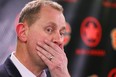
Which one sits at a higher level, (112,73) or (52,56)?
(52,56)

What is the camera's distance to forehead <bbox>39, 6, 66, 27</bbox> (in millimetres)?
1106

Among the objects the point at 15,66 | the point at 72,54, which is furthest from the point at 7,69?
the point at 72,54

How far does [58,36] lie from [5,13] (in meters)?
0.64

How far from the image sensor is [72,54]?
179 centimetres

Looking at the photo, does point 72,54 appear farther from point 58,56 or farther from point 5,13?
point 58,56

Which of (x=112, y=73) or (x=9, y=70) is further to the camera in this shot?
(x=112, y=73)

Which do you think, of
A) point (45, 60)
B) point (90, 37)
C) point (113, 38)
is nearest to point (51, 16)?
point (45, 60)

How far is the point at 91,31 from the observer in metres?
1.84

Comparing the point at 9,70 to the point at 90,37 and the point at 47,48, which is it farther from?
the point at 90,37

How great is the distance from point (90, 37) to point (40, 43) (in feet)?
2.55

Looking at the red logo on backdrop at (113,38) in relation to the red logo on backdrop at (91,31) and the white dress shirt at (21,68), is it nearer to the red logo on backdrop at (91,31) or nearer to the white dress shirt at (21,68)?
the red logo on backdrop at (91,31)

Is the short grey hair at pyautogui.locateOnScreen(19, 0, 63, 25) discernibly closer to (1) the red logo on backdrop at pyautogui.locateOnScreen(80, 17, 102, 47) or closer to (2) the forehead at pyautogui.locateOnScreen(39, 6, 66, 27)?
(2) the forehead at pyautogui.locateOnScreen(39, 6, 66, 27)

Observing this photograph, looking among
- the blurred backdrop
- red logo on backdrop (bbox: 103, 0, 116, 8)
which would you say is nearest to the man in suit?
the blurred backdrop

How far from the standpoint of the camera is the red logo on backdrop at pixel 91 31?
71.6 inches
